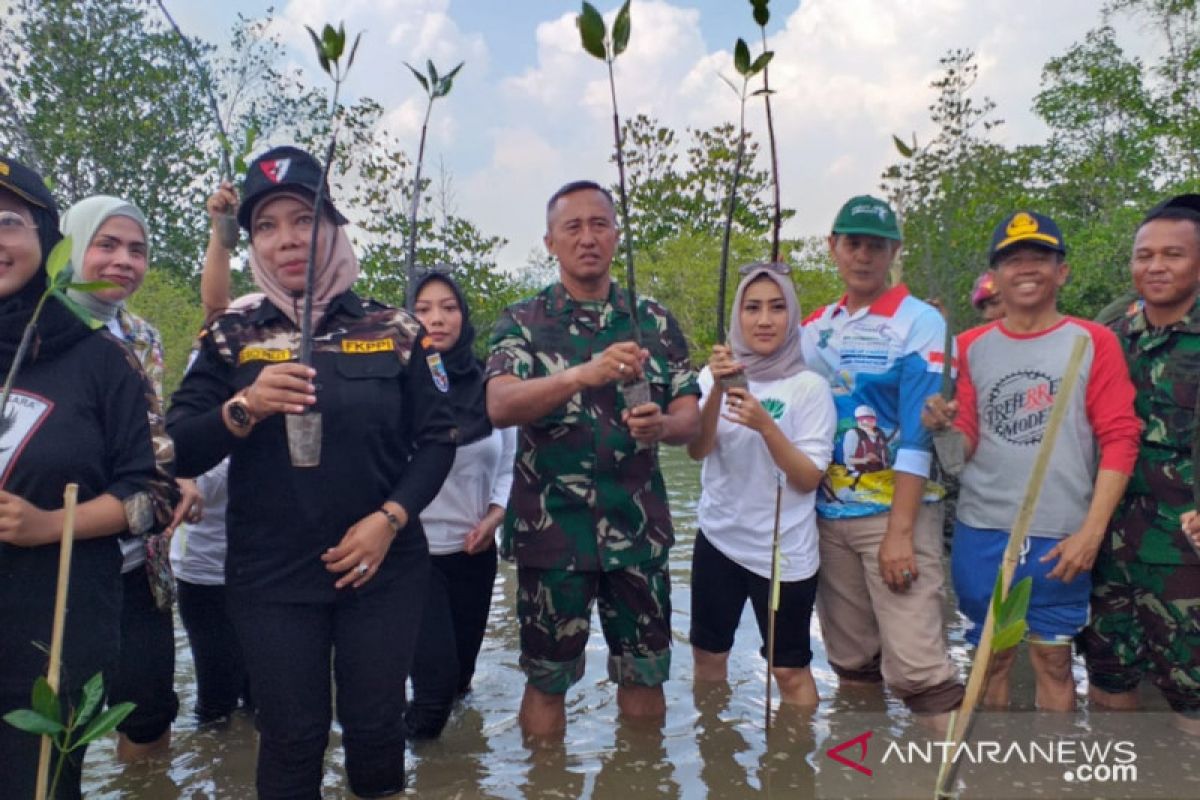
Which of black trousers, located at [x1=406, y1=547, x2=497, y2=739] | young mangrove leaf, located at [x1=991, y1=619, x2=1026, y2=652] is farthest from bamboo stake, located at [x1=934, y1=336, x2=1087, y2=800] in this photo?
black trousers, located at [x1=406, y1=547, x2=497, y2=739]

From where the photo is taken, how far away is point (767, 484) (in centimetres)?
354

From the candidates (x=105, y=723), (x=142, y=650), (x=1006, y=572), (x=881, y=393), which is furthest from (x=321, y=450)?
(x=881, y=393)

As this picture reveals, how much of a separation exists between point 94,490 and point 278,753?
0.86 meters

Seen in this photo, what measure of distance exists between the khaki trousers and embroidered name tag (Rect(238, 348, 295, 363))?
7.29 ft

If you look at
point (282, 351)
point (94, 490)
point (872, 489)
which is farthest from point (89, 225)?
point (872, 489)

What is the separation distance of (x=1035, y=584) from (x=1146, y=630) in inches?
19.6

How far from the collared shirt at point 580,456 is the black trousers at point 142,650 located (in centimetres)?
127

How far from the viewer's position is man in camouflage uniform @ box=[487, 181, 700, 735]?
3232 millimetres

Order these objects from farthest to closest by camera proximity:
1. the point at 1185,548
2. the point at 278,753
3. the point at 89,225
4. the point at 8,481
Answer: the point at 1185,548, the point at 89,225, the point at 278,753, the point at 8,481

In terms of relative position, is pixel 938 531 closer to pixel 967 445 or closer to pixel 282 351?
pixel 967 445

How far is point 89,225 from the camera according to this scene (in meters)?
2.98

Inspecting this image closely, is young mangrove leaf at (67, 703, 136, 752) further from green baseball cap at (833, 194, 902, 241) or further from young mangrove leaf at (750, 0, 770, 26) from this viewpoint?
green baseball cap at (833, 194, 902, 241)

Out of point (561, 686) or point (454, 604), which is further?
point (454, 604)

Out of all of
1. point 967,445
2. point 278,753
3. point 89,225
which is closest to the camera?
point 278,753
